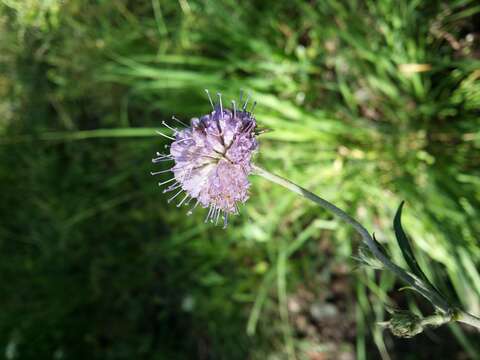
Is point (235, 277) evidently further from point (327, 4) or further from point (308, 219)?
point (327, 4)

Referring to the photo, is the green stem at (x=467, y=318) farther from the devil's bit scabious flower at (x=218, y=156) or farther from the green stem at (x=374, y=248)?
the devil's bit scabious flower at (x=218, y=156)

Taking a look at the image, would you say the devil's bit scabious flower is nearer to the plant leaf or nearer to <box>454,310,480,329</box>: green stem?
the plant leaf

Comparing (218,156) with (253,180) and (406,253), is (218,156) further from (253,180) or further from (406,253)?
(253,180)

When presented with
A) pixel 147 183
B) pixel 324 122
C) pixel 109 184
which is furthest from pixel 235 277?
pixel 324 122

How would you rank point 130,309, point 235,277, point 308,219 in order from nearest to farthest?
point 308,219 → point 235,277 → point 130,309

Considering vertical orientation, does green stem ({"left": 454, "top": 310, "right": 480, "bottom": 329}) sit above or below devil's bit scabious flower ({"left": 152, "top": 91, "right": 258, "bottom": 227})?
below

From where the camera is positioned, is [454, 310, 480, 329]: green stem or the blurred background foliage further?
the blurred background foliage

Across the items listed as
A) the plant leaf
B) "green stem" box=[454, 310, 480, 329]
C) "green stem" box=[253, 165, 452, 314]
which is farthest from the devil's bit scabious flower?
"green stem" box=[454, 310, 480, 329]
